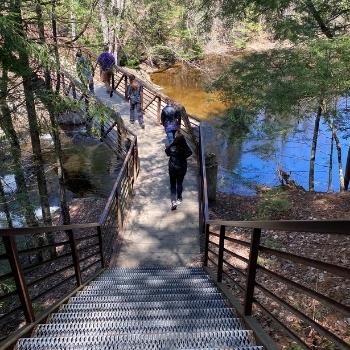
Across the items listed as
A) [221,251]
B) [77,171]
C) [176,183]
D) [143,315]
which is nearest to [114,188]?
[176,183]

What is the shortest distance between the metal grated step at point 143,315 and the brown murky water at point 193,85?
18652 millimetres

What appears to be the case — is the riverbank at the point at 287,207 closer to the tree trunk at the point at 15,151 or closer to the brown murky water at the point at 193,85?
the tree trunk at the point at 15,151

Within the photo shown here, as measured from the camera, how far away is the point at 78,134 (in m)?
17.7

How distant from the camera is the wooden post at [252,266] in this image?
3270mm

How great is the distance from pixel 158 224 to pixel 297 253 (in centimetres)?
309

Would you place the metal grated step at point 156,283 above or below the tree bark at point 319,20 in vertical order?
below

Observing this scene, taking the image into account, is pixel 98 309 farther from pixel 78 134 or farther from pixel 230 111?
pixel 78 134

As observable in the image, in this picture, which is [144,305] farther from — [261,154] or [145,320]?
[261,154]

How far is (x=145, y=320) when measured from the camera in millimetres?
3750

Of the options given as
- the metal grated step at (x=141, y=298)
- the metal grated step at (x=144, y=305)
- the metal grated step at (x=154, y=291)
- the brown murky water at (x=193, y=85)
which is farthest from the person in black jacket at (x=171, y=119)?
the brown murky water at (x=193, y=85)

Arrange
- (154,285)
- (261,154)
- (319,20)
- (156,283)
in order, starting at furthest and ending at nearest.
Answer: (261,154)
(319,20)
(156,283)
(154,285)

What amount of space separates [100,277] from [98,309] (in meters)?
2.43

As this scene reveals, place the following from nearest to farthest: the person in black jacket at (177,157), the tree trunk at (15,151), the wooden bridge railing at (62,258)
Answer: the wooden bridge railing at (62,258)
the tree trunk at (15,151)
the person in black jacket at (177,157)

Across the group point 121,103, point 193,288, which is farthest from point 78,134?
point 193,288
